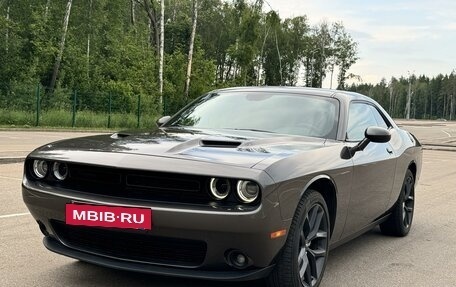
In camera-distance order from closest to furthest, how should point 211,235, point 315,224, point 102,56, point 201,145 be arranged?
point 211,235
point 201,145
point 315,224
point 102,56

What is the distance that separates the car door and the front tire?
552 mm

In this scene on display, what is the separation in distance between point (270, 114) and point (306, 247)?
137cm

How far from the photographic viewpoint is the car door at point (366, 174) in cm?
436

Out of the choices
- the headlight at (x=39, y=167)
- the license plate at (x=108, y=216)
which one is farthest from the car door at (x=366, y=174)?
the headlight at (x=39, y=167)

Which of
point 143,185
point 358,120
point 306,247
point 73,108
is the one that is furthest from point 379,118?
point 73,108

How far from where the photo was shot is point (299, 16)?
80.3 metres

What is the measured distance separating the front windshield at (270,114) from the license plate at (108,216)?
1.54 m

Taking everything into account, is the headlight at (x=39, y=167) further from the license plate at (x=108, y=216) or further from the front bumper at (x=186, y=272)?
the front bumper at (x=186, y=272)

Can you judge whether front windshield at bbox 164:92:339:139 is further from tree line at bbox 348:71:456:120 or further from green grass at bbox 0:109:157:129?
tree line at bbox 348:71:456:120

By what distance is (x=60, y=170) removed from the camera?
363 centimetres

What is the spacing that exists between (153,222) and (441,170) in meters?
11.9

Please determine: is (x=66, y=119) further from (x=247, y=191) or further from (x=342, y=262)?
(x=247, y=191)

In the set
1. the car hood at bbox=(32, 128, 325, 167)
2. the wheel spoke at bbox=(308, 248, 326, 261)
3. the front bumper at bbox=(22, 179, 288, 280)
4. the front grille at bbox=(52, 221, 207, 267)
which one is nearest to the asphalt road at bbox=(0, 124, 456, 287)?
the wheel spoke at bbox=(308, 248, 326, 261)

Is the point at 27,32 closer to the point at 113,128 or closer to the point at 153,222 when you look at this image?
the point at 113,128
